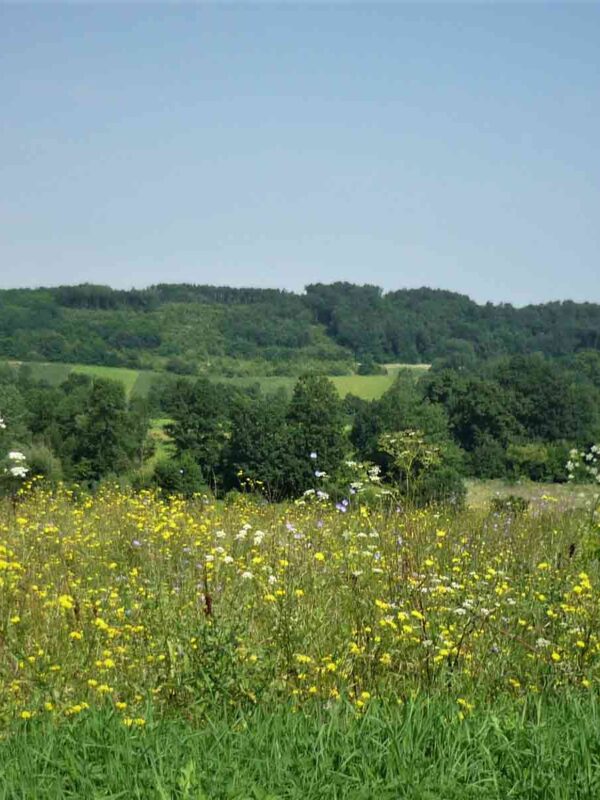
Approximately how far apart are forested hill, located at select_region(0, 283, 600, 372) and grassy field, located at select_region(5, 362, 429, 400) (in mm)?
6032

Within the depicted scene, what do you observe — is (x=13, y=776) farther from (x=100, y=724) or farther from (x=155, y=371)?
(x=155, y=371)

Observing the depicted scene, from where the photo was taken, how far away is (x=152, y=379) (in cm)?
7344

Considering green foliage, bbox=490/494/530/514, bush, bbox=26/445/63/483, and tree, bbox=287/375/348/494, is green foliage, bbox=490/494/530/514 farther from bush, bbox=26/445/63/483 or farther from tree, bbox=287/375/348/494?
bush, bbox=26/445/63/483

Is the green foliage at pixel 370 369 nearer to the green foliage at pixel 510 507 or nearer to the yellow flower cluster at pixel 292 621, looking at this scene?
the green foliage at pixel 510 507

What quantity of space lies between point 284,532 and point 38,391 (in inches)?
1864

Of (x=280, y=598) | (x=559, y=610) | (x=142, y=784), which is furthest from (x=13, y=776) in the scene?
(x=559, y=610)

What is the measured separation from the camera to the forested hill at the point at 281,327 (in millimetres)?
91625

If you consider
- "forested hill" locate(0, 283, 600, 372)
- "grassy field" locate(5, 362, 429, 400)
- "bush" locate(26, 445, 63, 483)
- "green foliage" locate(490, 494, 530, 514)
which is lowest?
"bush" locate(26, 445, 63, 483)

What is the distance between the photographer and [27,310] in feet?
322

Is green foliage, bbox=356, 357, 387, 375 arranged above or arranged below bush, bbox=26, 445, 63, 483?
above

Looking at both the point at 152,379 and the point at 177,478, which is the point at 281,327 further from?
the point at 177,478

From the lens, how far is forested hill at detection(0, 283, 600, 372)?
301ft

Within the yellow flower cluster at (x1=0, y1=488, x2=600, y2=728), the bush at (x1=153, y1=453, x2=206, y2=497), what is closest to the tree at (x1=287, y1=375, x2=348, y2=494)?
the bush at (x1=153, y1=453, x2=206, y2=497)

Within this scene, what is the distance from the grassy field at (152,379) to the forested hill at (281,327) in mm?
6032
